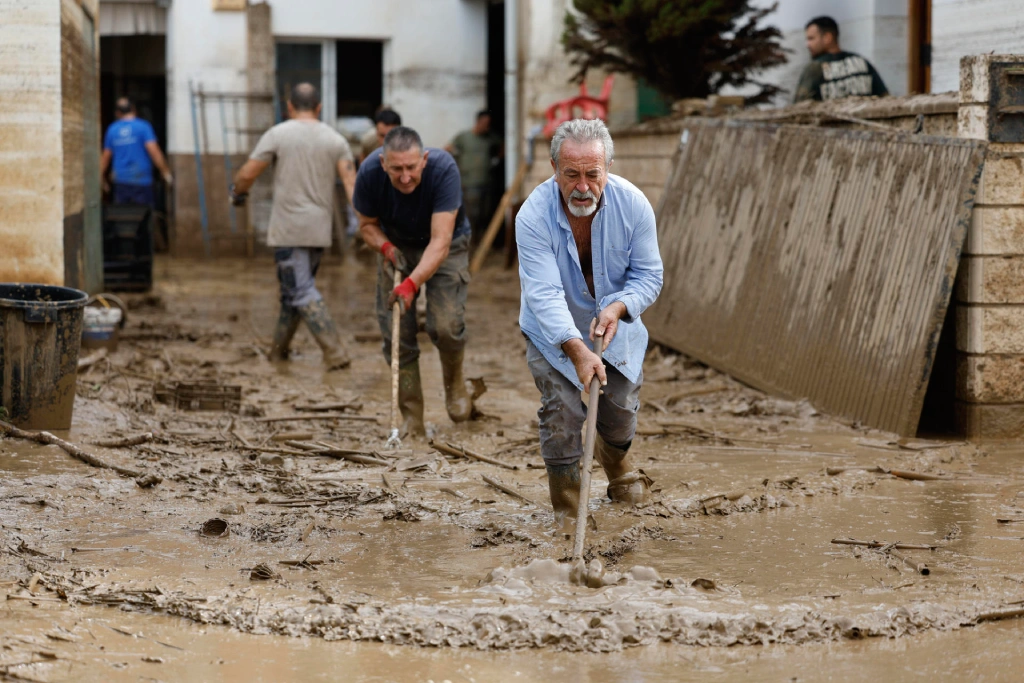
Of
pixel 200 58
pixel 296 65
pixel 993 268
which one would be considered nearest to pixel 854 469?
pixel 993 268

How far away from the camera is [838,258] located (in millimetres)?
8000

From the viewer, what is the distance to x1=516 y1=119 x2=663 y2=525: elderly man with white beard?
16.4ft

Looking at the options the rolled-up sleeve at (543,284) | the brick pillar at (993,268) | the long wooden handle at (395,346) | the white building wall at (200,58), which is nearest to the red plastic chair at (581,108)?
the white building wall at (200,58)

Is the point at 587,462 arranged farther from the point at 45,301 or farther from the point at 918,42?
the point at 918,42

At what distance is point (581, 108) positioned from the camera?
15742 millimetres

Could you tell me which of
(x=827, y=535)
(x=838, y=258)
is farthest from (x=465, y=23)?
(x=827, y=535)

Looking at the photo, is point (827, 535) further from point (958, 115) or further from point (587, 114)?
point (587, 114)

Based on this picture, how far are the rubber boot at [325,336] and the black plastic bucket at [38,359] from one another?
9.80 feet

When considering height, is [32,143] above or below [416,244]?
above

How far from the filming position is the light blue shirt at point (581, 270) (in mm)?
5098

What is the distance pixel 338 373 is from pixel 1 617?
5.63 meters

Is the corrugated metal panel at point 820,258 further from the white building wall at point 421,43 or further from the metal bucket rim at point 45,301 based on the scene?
the white building wall at point 421,43

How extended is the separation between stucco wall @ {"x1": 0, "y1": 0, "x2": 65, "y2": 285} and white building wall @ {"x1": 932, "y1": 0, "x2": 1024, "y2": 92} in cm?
667

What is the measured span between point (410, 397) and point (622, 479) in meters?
2.09
